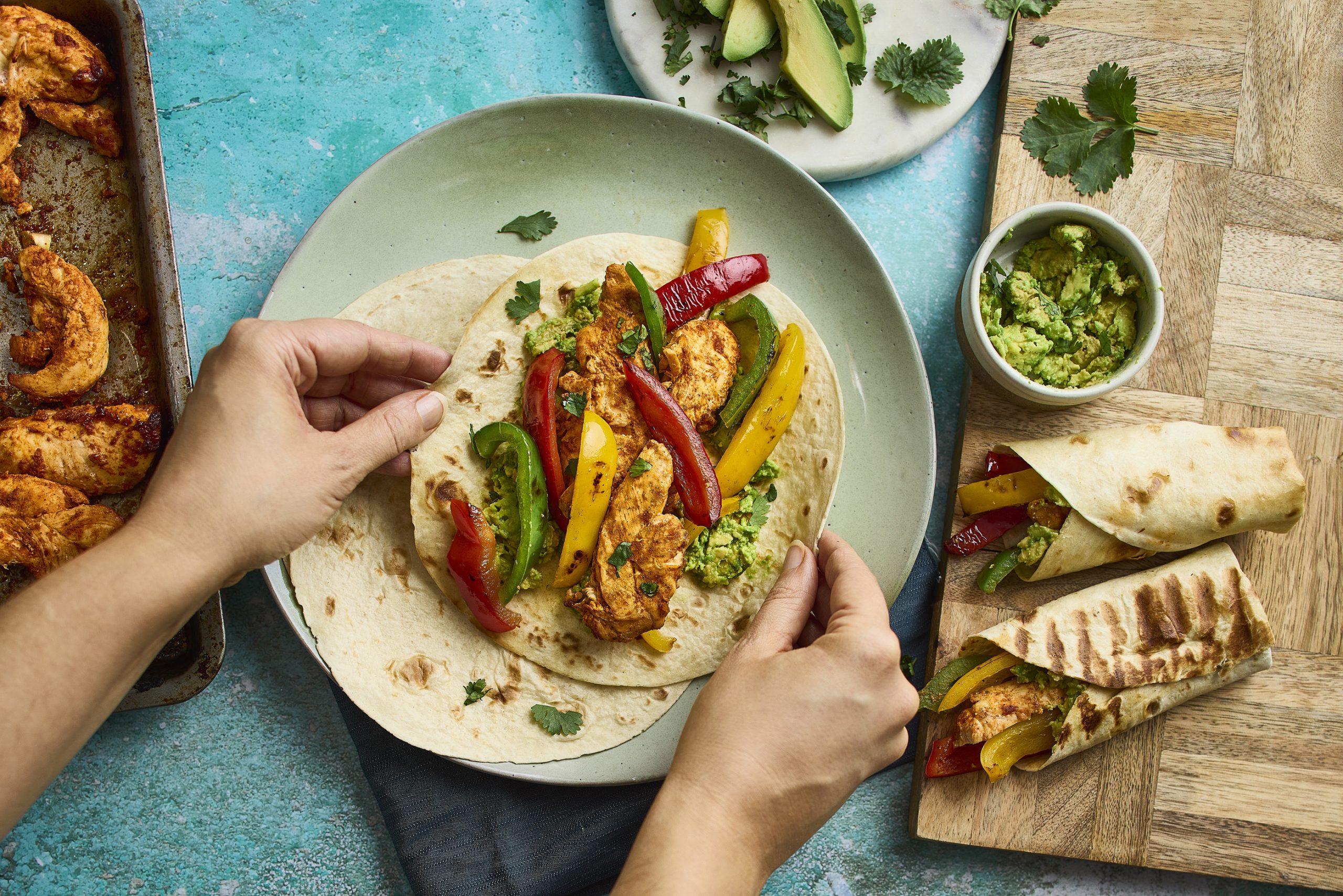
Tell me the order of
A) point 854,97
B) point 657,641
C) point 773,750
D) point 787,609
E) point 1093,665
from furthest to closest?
point 854,97, point 1093,665, point 657,641, point 787,609, point 773,750

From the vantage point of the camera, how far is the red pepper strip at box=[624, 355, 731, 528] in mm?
3090

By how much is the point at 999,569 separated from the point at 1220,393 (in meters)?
1.21

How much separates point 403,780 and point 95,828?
1.30 metres

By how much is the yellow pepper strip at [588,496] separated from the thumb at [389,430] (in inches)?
21.5

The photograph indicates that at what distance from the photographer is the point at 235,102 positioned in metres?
3.75

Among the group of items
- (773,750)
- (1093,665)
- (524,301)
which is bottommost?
(1093,665)

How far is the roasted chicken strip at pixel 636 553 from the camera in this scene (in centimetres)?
306

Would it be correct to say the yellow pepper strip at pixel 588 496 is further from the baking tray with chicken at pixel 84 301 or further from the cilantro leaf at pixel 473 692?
the baking tray with chicken at pixel 84 301

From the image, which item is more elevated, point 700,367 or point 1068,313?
point 700,367

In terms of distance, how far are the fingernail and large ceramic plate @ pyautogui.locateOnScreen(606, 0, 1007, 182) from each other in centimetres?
164

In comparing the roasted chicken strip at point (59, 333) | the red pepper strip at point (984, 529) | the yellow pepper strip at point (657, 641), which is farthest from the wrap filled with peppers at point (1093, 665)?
the roasted chicken strip at point (59, 333)

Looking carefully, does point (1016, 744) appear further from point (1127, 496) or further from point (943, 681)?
point (1127, 496)

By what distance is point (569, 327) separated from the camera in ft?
11.0

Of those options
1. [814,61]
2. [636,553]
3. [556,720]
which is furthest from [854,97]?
[556,720]
